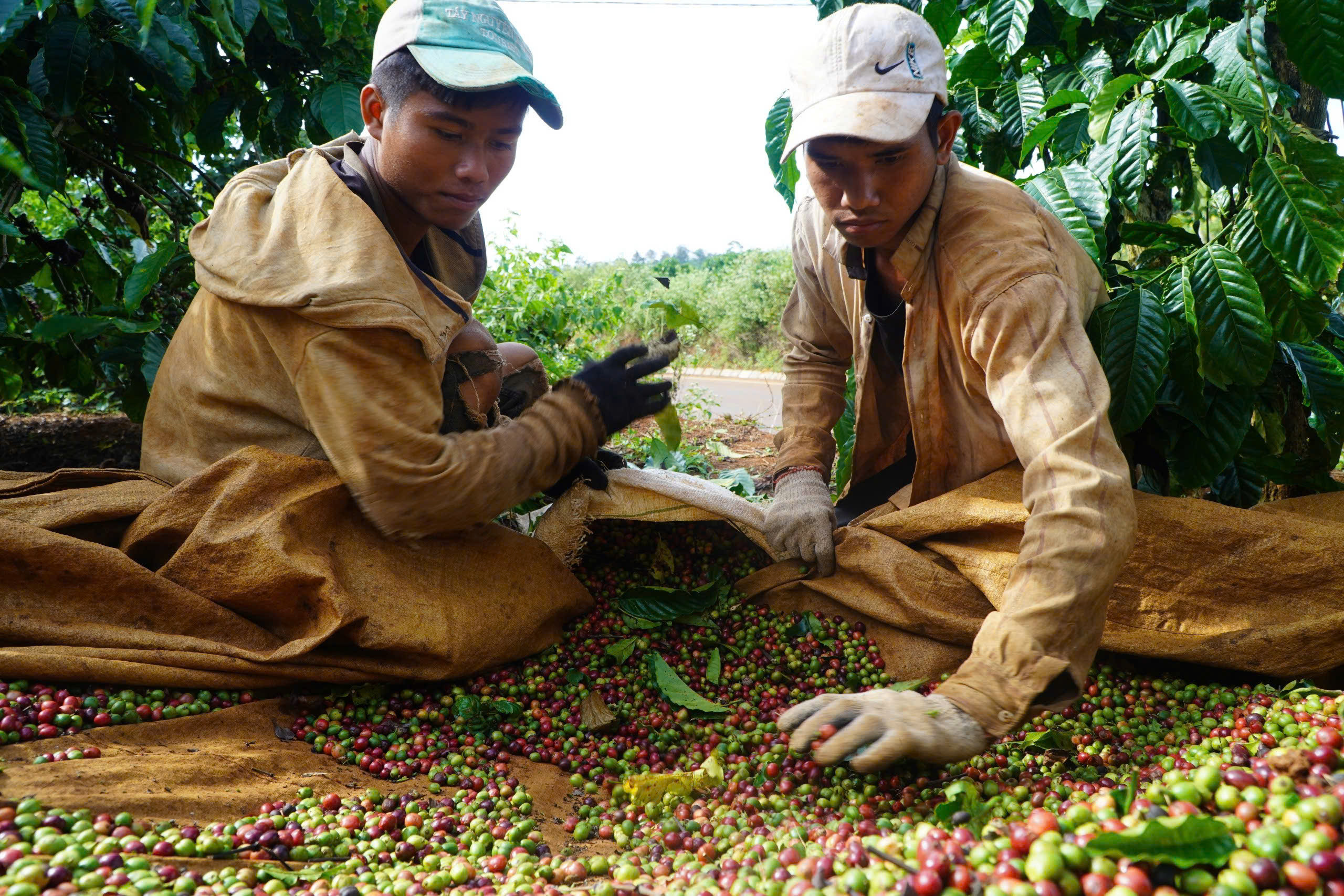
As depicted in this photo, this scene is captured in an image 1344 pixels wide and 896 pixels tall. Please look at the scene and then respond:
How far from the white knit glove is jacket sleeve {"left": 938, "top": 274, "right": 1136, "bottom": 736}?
0.70m

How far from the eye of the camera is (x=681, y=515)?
2670mm

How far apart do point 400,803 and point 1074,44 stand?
9.29ft

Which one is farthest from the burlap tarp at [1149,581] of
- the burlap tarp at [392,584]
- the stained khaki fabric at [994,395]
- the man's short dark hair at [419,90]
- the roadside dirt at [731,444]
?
the roadside dirt at [731,444]

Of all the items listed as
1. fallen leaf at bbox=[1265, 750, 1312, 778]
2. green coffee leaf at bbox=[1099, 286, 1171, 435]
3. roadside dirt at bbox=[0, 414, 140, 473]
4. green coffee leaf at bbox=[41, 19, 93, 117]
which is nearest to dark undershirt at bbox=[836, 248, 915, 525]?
green coffee leaf at bbox=[1099, 286, 1171, 435]

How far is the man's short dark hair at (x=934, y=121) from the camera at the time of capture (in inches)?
85.7

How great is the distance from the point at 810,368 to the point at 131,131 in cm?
270

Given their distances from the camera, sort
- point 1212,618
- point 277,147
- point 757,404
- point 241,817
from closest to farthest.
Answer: point 241,817, point 1212,618, point 277,147, point 757,404

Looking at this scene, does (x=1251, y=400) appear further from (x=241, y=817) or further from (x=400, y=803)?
(x=241, y=817)

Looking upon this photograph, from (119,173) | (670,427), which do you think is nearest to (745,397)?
(670,427)

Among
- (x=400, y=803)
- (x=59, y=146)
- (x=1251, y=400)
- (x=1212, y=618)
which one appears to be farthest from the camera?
(x=59, y=146)

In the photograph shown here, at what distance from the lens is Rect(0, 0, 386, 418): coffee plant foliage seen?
264 centimetres

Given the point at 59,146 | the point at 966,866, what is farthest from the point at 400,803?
the point at 59,146

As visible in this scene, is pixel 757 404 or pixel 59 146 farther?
pixel 757 404

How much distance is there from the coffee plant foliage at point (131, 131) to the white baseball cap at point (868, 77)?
1.39m
